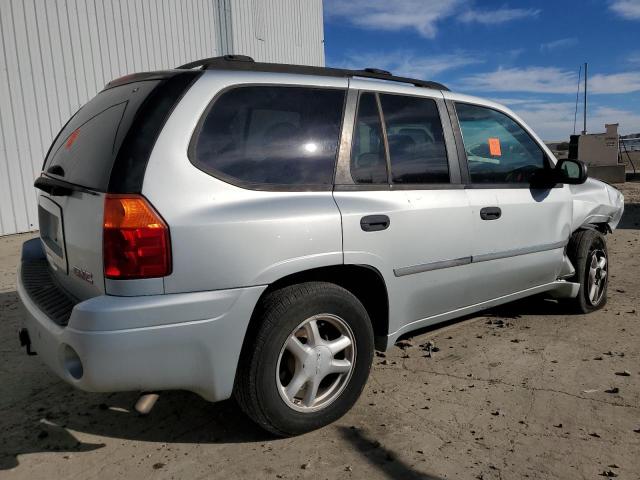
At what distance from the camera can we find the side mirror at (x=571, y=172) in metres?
4.02

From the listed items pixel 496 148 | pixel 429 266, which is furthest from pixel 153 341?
pixel 496 148

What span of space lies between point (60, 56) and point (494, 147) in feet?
25.3

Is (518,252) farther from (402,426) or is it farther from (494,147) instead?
(402,426)

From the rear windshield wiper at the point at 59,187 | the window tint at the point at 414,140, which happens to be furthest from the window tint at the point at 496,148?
the rear windshield wiper at the point at 59,187

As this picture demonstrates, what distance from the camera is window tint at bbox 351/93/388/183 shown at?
2.87 m

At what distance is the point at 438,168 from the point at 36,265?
2446mm

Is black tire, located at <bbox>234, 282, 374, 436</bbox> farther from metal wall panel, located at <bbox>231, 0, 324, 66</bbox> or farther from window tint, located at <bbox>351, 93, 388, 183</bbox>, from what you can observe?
metal wall panel, located at <bbox>231, 0, 324, 66</bbox>

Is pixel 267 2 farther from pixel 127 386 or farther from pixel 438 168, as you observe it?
pixel 127 386

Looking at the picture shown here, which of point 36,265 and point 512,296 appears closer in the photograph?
point 36,265

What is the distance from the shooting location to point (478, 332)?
4242 millimetres

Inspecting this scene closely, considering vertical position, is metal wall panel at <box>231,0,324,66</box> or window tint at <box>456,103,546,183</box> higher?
metal wall panel at <box>231,0,324,66</box>

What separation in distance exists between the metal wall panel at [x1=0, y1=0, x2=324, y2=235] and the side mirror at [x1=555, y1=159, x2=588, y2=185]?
25.7ft

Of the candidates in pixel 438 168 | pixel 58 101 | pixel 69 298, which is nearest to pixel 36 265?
pixel 69 298

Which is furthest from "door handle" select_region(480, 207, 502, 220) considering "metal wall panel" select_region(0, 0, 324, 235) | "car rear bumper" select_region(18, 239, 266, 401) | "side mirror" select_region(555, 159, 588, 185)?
"metal wall panel" select_region(0, 0, 324, 235)
